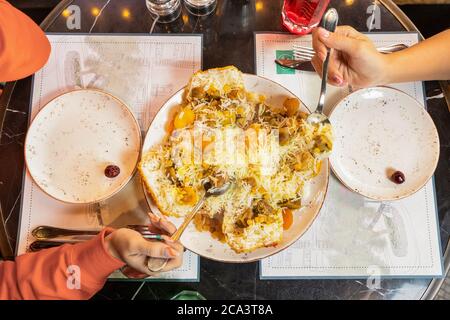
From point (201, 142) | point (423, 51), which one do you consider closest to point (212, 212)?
point (201, 142)

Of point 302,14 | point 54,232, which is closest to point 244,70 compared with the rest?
point 302,14

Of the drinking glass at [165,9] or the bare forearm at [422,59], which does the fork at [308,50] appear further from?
the drinking glass at [165,9]

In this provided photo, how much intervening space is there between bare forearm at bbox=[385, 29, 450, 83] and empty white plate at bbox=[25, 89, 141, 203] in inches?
42.2

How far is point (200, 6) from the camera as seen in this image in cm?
169

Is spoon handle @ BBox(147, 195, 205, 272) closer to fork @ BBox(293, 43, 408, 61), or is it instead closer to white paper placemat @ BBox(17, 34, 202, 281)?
white paper placemat @ BBox(17, 34, 202, 281)

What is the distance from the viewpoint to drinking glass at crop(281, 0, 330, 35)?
1559mm

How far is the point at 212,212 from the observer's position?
4.64 feet

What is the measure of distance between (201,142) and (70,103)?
1.94 feet

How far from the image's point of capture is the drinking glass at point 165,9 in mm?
1650

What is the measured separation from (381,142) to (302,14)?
25.3 inches

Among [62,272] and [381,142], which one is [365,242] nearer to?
[381,142]

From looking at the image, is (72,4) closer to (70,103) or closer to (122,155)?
(70,103)

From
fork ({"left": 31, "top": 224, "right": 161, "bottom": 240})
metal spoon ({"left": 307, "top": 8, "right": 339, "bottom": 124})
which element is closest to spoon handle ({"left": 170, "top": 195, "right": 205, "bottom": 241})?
fork ({"left": 31, "top": 224, "right": 161, "bottom": 240})

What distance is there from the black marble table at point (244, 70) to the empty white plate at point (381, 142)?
155 mm
